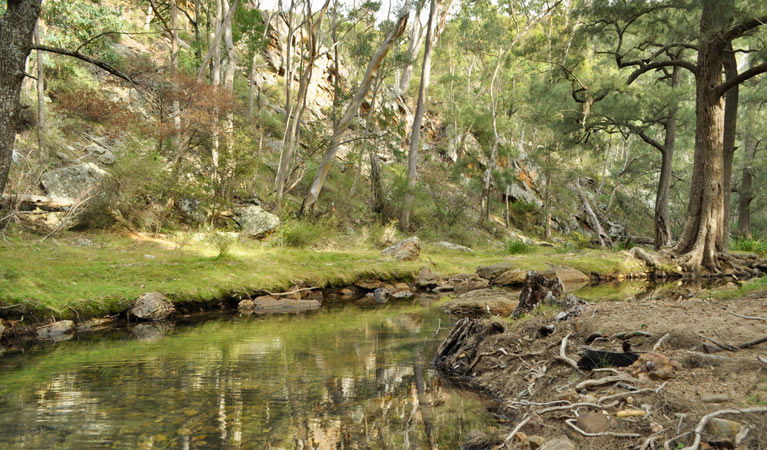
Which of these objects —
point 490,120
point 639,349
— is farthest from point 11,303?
point 490,120

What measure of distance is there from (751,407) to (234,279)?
9658 mm

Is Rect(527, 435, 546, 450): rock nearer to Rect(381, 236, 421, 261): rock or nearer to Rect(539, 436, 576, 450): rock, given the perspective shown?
Rect(539, 436, 576, 450): rock

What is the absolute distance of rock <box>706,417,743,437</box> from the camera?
260 centimetres

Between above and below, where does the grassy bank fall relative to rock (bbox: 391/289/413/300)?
above

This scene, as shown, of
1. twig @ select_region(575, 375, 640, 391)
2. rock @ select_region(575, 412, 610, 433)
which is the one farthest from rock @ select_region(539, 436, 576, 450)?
twig @ select_region(575, 375, 640, 391)

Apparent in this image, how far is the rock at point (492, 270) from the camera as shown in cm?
1497

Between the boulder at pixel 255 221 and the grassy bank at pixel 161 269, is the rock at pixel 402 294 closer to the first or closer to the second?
the grassy bank at pixel 161 269

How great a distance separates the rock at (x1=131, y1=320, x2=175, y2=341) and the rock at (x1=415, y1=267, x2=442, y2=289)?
24.3ft

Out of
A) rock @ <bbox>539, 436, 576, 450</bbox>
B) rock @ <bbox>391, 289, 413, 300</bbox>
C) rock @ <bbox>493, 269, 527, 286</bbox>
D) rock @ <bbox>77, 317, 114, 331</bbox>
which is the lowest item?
rock @ <bbox>391, 289, 413, 300</bbox>

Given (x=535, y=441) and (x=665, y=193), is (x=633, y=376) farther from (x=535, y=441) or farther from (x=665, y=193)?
(x=665, y=193)

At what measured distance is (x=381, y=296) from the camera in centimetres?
1280

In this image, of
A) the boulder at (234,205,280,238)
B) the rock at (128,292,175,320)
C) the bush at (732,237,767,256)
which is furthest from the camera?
the bush at (732,237,767,256)

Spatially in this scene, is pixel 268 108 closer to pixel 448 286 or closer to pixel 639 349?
pixel 448 286

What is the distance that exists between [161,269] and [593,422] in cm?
939
